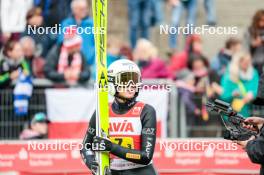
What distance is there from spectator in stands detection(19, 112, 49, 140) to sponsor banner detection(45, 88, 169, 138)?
3.6 inches

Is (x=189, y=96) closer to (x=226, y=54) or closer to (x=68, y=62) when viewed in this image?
(x=226, y=54)

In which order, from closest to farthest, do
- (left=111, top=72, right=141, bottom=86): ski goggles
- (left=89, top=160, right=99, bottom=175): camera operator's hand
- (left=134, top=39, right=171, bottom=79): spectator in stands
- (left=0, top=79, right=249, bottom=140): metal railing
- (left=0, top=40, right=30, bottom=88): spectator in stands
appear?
(left=89, top=160, right=99, bottom=175): camera operator's hand, (left=111, top=72, right=141, bottom=86): ski goggles, (left=0, top=79, right=249, bottom=140): metal railing, (left=0, top=40, right=30, bottom=88): spectator in stands, (left=134, top=39, right=171, bottom=79): spectator in stands

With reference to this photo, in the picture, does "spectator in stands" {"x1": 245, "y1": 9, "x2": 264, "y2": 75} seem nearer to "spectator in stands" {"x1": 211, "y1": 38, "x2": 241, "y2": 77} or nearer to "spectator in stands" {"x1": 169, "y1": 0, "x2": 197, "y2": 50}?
"spectator in stands" {"x1": 211, "y1": 38, "x2": 241, "y2": 77}

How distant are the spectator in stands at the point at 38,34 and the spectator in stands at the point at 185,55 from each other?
1.97m

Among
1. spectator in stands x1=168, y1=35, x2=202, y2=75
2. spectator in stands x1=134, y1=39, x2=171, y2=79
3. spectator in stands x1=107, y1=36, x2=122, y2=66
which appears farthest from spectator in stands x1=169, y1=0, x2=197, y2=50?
spectator in stands x1=107, y1=36, x2=122, y2=66

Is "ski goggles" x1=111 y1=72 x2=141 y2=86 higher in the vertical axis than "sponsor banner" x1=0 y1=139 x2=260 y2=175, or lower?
higher

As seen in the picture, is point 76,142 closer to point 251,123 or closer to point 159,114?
point 159,114

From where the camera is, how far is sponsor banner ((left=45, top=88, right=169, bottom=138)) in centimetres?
1454

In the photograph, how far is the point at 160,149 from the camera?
13.3 metres

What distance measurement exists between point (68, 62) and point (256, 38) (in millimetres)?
3094

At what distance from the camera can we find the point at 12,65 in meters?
14.8

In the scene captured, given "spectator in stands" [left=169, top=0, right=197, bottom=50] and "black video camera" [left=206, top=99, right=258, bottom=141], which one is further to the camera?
"spectator in stands" [left=169, top=0, right=197, bottom=50]

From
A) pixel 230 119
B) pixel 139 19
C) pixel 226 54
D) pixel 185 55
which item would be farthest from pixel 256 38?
pixel 230 119

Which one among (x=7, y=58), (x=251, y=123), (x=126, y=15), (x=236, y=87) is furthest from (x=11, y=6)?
(x=251, y=123)
